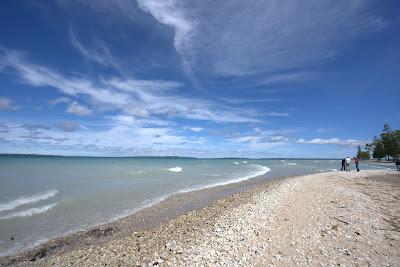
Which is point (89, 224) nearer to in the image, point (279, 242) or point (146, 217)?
point (146, 217)

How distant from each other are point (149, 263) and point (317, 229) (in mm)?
5682

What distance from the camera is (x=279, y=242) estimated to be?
289 inches

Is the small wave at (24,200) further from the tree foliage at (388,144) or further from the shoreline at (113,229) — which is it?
the tree foliage at (388,144)

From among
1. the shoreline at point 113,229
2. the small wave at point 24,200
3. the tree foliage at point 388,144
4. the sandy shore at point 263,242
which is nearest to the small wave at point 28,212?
the small wave at point 24,200

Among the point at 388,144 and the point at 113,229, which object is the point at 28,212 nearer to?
the point at 113,229

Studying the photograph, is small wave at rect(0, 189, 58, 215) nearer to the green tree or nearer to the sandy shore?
the sandy shore

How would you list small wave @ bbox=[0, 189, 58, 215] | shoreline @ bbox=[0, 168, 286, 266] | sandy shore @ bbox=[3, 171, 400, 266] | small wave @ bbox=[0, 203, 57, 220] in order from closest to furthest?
sandy shore @ bbox=[3, 171, 400, 266]
shoreline @ bbox=[0, 168, 286, 266]
small wave @ bbox=[0, 203, 57, 220]
small wave @ bbox=[0, 189, 58, 215]

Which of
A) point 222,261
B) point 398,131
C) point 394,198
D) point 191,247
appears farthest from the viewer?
point 398,131

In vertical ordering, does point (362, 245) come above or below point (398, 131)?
below

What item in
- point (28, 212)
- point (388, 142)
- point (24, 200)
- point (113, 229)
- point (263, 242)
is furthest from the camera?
point (388, 142)

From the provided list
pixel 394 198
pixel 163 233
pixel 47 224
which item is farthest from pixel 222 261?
pixel 394 198

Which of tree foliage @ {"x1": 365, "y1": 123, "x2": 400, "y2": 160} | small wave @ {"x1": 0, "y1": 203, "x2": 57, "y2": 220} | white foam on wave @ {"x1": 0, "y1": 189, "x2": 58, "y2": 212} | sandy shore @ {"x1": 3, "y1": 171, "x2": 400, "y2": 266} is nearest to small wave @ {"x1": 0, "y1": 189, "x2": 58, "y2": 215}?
white foam on wave @ {"x1": 0, "y1": 189, "x2": 58, "y2": 212}

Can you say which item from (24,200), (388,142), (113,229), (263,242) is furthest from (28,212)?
(388,142)

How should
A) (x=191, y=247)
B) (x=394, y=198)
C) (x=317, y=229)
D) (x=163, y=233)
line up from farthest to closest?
(x=394, y=198) → (x=163, y=233) → (x=317, y=229) → (x=191, y=247)
